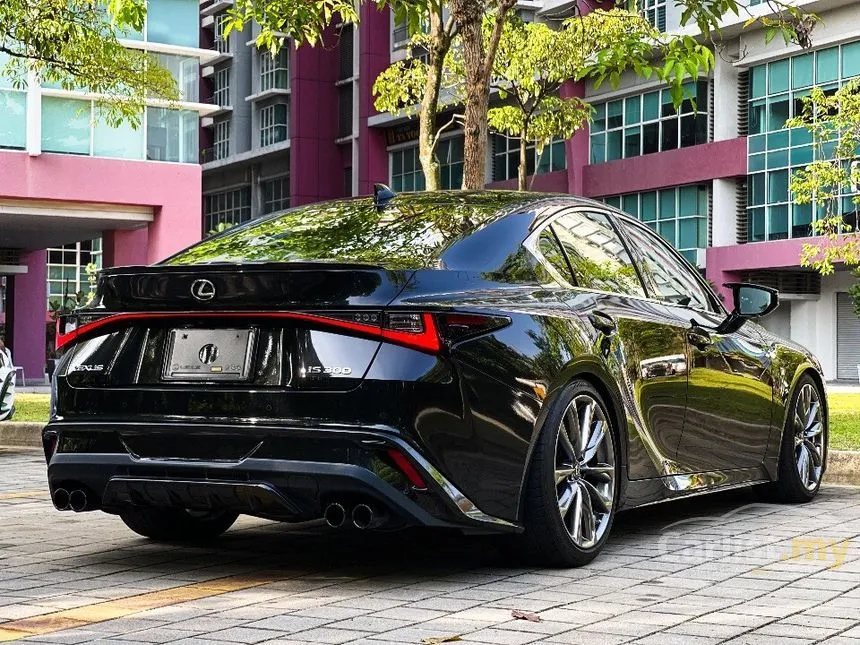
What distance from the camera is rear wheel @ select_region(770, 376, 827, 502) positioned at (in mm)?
7863

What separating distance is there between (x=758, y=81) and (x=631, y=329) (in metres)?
40.0

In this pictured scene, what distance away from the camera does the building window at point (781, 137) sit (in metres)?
41.6

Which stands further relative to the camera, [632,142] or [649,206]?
[632,142]

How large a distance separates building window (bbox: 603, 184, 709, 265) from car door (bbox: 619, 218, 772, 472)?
38405 millimetres

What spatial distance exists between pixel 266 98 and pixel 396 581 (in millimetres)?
64931

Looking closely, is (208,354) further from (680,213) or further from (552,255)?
(680,213)

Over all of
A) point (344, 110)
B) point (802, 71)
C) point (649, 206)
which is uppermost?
point (344, 110)

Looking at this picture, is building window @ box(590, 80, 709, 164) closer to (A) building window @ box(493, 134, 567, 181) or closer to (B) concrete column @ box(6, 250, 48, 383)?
(A) building window @ box(493, 134, 567, 181)

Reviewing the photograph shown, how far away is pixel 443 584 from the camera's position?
5312 millimetres

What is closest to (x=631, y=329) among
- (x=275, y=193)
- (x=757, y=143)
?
(x=757, y=143)

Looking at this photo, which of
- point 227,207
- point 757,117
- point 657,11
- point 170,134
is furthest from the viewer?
point 227,207

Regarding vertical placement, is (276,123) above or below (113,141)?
above

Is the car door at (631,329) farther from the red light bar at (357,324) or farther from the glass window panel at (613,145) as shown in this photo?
the glass window panel at (613,145)

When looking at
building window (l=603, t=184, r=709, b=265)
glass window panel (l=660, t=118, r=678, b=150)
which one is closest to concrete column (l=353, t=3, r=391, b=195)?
building window (l=603, t=184, r=709, b=265)
